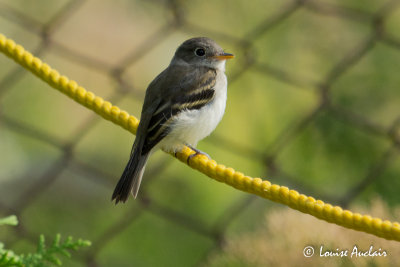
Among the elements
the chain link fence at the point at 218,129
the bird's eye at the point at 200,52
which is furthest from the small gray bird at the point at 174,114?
the chain link fence at the point at 218,129

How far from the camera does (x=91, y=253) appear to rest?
263 cm

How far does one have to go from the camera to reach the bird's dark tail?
1853mm

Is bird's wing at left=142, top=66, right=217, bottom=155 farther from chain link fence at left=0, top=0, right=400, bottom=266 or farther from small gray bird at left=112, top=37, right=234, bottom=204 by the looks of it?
chain link fence at left=0, top=0, right=400, bottom=266

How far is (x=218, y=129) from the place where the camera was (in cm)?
292

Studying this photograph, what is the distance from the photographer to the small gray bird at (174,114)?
6.31 feet

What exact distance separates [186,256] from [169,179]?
36 centimetres

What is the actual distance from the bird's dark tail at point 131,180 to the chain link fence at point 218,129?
2.13 ft

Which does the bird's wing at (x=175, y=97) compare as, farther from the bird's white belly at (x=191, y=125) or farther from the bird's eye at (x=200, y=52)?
the bird's eye at (x=200, y=52)

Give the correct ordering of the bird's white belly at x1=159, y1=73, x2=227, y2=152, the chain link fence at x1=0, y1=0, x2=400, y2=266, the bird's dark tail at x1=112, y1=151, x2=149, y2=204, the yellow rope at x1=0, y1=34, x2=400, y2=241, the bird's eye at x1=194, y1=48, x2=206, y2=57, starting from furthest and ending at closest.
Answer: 1. the chain link fence at x1=0, y1=0, x2=400, y2=266
2. the bird's eye at x1=194, y1=48, x2=206, y2=57
3. the bird's white belly at x1=159, y1=73, x2=227, y2=152
4. the bird's dark tail at x1=112, y1=151, x2=149, y2=204
5. the yellow rope at x1=0, y1=34, x2=400, y2=241

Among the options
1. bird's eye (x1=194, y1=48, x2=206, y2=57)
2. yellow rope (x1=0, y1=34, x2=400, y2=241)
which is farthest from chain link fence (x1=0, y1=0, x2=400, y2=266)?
yellow rope (x1=0, y1=34, x2=400, y2=241)

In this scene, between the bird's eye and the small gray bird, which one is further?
the bird's eye

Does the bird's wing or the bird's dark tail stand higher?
the bird's wing

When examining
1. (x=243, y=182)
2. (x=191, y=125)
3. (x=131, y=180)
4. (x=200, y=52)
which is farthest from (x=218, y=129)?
(x=243, y=182)

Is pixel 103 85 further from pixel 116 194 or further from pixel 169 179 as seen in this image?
pixel 116 194
